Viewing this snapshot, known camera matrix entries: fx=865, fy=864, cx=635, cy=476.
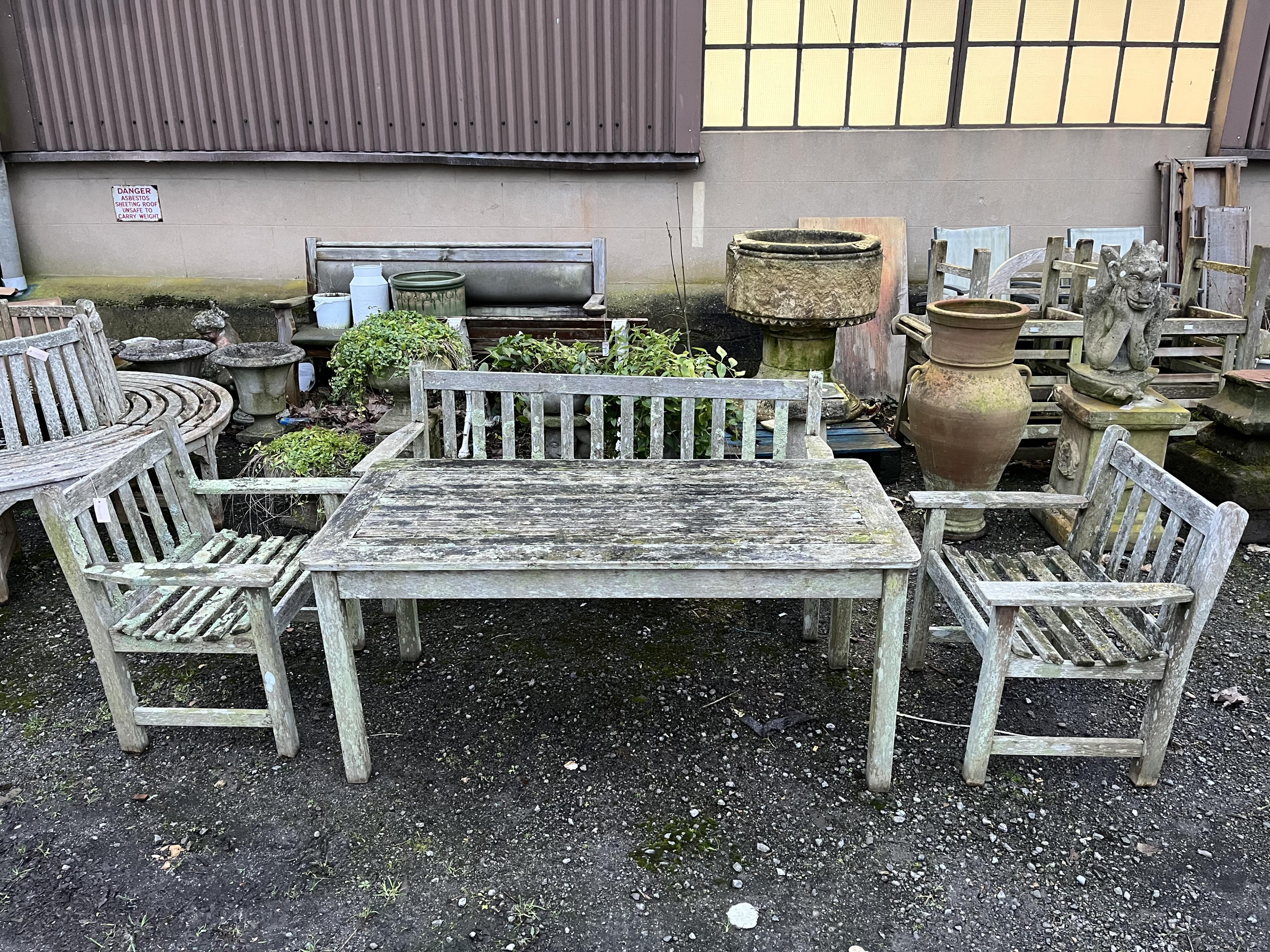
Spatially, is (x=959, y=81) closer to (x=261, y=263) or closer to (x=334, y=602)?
(x=261, y=263)

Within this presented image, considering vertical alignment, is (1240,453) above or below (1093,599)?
below

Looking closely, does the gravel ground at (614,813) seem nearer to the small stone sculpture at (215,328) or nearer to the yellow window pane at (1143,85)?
the small stone sculpture at (215,328)

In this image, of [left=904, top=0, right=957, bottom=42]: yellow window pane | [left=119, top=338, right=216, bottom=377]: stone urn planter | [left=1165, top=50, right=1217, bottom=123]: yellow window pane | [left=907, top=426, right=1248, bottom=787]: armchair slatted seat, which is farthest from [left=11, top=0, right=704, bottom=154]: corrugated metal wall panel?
[left=907, top=426, right=1248, bottom=787]: armchair slatted seat

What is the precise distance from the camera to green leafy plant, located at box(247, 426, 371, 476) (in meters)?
4.28

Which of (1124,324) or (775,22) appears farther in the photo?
(775,22)

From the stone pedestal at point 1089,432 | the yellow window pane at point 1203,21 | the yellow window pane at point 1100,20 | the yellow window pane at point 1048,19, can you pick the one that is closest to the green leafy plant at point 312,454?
the stone pedestal at point 1089,432

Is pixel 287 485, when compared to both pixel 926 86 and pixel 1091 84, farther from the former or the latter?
pixel 1091 84

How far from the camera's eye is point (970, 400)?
4.36m

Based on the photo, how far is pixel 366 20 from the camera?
6.62m

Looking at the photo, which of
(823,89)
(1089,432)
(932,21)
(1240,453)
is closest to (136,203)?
(823,89)

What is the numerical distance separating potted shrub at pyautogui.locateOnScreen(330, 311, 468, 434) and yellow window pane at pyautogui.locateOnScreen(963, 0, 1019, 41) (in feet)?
15.9

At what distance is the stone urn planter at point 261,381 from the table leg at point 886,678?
432 centimetres

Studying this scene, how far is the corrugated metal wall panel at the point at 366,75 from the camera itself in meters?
6.59

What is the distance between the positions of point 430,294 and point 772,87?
321 centimetres
